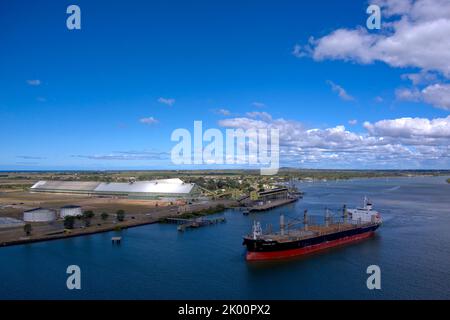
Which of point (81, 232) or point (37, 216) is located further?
point (37, 216)

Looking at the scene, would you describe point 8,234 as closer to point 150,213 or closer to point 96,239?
point 96,239

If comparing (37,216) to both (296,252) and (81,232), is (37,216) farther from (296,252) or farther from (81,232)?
(296,252)

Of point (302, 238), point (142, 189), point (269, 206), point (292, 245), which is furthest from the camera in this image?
point (142, 189)

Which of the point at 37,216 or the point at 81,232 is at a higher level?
the point at 37,216

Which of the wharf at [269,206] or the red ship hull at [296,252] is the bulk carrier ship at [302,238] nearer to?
the red ship hull at [296,252]

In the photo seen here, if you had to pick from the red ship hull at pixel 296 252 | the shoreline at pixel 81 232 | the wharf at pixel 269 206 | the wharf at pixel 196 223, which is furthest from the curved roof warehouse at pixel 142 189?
the red ship hull at pixel 296 252

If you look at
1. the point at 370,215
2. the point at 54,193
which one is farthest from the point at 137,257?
the point at 54,193

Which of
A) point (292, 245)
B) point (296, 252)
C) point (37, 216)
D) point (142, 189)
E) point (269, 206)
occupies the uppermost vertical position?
point (142, 189)

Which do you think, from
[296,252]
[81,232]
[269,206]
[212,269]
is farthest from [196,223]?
[269,206]
